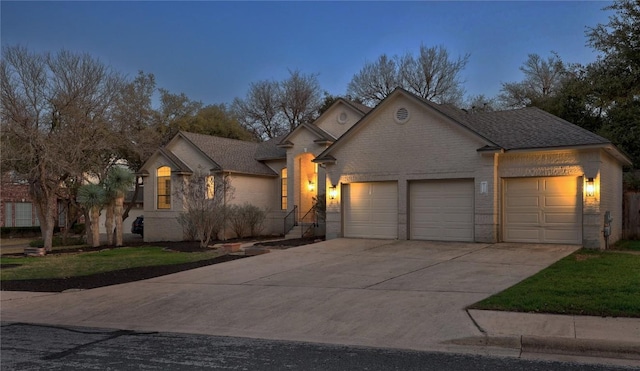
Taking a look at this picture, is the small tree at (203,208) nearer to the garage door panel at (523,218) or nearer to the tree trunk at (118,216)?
the tree trunk at (118,216)

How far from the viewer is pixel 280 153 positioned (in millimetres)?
28062

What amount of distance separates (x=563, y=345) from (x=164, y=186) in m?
23.5

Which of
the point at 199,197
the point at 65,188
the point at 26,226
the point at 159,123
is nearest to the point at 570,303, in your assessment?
the point at 199,197

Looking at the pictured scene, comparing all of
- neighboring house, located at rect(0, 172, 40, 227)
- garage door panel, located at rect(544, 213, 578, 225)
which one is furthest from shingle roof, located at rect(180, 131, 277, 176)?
neighboring house, located at rect(0, 172, 40, 227)

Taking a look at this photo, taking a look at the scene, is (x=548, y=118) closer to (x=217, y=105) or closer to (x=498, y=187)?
(x=498, y=187)

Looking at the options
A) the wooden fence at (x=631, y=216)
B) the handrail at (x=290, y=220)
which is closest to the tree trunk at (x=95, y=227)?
the handrail at (x=290, y=220)

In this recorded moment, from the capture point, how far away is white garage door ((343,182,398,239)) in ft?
64.7

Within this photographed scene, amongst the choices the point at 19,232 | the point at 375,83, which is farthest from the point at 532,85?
the point at 19,232

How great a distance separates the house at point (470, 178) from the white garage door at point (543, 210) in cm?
3

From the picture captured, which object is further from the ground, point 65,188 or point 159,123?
point 159,123

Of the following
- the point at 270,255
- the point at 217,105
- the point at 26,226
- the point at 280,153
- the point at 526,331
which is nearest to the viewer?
the point at 526,331

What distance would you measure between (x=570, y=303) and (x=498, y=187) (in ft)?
31.3

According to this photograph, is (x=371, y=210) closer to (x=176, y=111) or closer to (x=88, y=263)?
(x=88, y=263)

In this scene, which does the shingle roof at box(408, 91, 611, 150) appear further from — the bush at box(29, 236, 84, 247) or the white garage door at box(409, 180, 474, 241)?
the bush at box(29, 236, 84, 247)
